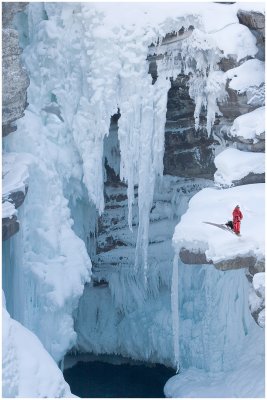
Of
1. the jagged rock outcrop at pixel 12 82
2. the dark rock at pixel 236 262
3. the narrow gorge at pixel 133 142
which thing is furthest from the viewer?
the narrow gorge at pixel 133 142

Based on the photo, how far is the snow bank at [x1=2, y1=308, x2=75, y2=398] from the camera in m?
11.9

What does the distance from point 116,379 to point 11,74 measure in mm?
7460

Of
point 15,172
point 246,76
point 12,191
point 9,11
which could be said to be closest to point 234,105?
point 246,76

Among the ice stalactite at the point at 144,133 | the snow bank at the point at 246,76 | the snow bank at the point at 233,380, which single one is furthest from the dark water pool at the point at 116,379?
the snow bank at the point at 246,76

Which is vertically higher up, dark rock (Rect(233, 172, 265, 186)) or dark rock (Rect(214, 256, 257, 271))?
dark rock (Rect(233, 172, 265, 186))

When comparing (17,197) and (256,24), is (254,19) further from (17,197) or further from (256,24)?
(17,197)

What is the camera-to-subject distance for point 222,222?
14211 millimetres

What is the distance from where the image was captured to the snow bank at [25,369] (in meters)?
11.9

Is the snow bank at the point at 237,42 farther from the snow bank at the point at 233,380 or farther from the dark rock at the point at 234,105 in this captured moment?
the snow bank at the point at 233,380

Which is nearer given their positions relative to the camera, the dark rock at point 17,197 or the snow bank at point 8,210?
the snow bank at point 8,210

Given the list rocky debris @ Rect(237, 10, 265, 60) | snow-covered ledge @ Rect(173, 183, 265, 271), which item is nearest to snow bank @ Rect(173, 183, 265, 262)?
snow-covered ledge @ Rect(173, 183, 265, 271)

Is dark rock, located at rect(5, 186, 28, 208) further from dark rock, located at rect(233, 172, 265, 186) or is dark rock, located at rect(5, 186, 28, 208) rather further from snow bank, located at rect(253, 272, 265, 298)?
snow bank, located at rect(253, 272, 265, 298)

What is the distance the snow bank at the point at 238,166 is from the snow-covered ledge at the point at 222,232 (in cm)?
20

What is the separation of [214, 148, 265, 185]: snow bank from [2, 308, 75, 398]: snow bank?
15.1 ft
